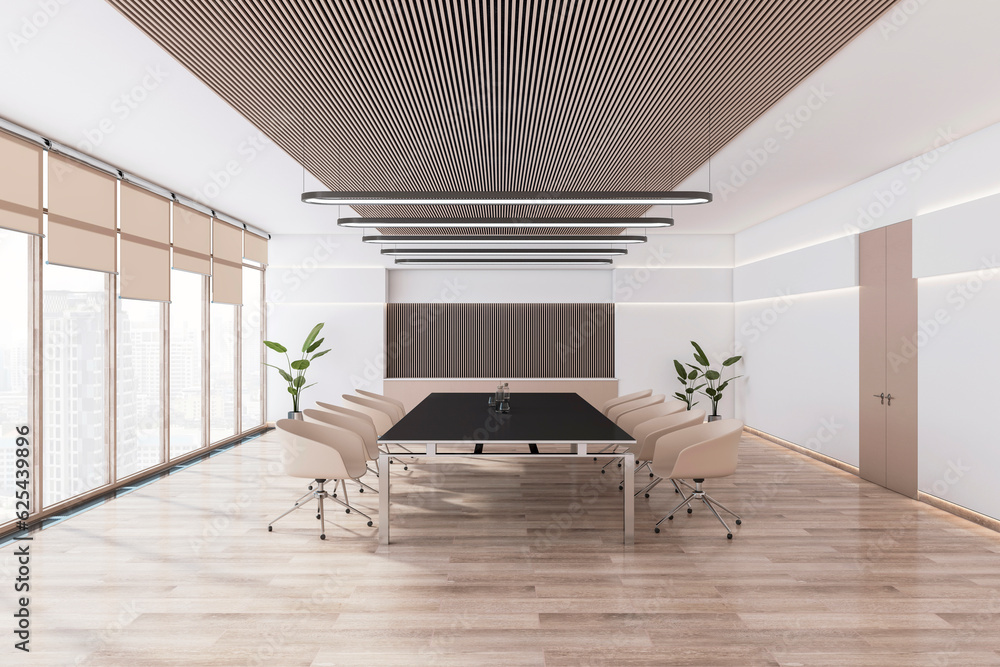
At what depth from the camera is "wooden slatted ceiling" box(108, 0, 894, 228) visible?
2787 millimetres

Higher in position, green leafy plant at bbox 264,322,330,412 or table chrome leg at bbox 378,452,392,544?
green leafy plant at bbox 264,322,330,412

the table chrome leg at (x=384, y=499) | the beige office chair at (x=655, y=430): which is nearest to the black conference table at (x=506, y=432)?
the table chrome leg at (x=384, y=499)

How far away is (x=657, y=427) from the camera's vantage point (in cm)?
583

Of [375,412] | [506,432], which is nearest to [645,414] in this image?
[506,432]

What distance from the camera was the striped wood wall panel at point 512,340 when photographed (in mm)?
10258

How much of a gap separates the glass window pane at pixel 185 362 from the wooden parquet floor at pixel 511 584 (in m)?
1.81

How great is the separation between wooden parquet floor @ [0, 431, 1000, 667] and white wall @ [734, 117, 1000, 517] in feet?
2.22

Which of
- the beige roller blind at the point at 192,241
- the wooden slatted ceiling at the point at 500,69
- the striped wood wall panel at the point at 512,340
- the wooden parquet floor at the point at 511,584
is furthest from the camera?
the striped wood wall panel at the point at 512,340

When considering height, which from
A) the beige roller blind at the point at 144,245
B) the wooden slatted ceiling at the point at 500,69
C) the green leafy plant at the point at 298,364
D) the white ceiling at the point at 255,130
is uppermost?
the white ceiling at the point at 255,130

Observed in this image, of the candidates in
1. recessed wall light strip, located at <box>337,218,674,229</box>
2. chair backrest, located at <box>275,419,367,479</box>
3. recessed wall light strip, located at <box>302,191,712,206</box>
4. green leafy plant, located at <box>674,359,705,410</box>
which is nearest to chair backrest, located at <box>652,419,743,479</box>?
recessed wall light strip, located at <box>302,191,712,206</box>

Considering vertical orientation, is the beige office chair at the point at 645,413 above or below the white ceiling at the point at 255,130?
below

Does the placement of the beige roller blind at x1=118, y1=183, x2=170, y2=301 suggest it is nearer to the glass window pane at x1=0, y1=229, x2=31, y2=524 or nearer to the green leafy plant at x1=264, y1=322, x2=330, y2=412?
the glass window pane at x1=0, y1=229, x2=31, y2=524

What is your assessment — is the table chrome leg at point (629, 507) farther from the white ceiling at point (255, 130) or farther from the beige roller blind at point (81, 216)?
the beige roller blind at point (81, 216)

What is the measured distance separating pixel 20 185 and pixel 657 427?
229 inches
